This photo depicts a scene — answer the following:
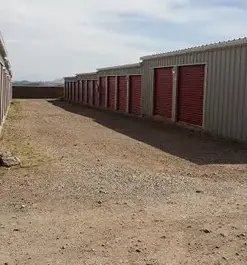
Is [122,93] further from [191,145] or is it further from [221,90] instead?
[191,145]

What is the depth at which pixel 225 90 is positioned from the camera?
1483 centimetres

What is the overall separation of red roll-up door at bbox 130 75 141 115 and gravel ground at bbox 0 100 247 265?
44.7 ft

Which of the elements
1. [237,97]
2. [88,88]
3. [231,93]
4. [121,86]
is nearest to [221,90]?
[231,93]

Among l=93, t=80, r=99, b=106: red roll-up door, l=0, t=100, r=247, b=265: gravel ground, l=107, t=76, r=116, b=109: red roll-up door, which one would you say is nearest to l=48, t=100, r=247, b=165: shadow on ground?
l=0, t=100, r=247, b=265: gravel ground

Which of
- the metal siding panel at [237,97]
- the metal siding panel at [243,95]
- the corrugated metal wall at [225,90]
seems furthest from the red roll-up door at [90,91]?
the metal siding panel at [243,95]

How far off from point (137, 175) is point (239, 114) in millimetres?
6249

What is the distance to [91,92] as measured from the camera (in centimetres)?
4075

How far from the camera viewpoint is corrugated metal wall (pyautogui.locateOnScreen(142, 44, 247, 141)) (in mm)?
13719

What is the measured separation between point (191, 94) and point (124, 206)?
12.1m

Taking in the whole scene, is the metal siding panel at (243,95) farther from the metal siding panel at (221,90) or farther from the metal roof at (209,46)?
the metal siding panel at (221,90)

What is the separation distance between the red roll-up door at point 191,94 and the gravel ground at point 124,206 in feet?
16.6

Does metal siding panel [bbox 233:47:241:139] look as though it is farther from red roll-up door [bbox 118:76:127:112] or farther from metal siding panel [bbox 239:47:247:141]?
red roll-up door [bbox 118:76:127:112]

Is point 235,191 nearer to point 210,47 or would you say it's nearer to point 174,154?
point 174,154

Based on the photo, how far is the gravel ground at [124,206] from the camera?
4.81 metres
